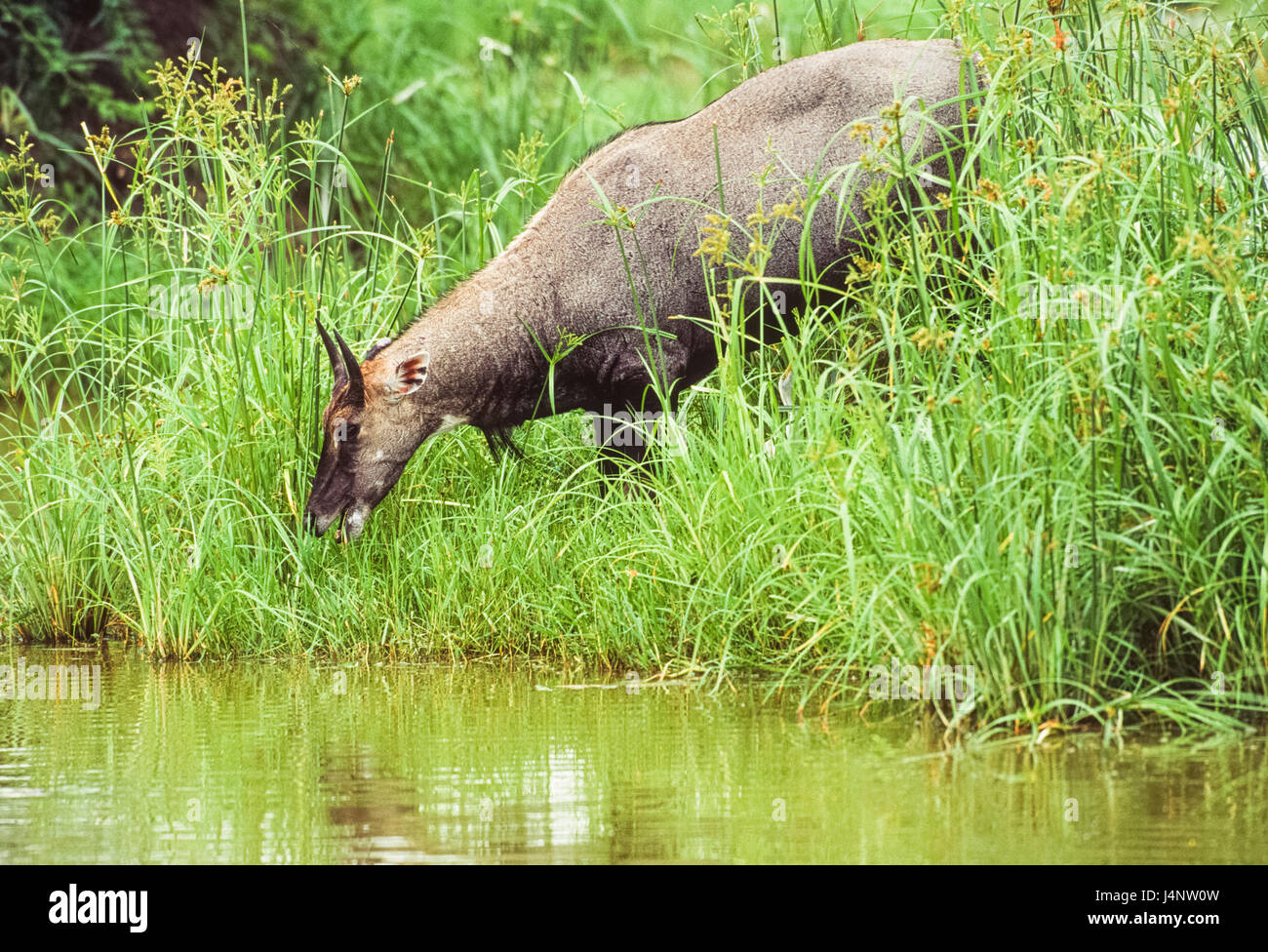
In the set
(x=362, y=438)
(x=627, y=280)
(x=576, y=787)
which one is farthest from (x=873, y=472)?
(x=362, y=438)

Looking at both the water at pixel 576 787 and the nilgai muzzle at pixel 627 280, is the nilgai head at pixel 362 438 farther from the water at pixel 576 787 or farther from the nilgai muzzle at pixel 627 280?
the water at pixel 576 787

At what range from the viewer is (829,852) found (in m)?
3.37

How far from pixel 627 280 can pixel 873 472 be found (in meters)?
2.01

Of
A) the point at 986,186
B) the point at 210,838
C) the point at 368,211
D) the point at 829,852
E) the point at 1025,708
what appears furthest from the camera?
the point at 368,211

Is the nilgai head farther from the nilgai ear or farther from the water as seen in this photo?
the water

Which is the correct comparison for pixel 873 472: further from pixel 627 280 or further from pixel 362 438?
pixel 362 438

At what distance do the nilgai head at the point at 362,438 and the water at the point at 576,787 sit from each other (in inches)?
42.3

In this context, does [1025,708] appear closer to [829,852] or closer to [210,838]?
[829,852]

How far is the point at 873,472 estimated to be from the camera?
4.77m

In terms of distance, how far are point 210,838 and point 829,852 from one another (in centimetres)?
130

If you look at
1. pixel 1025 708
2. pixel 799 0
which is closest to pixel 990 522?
pixel 1025 708

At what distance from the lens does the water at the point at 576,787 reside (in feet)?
11.3

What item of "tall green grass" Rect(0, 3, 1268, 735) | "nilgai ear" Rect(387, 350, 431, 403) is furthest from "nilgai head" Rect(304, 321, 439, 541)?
"tall green grass" Rect(0, 3, 1268, 735)

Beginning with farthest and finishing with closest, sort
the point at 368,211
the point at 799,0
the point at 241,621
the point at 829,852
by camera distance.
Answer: the point at 799,0
the point at 368,211
the point at 241,621
the point at 829,852
